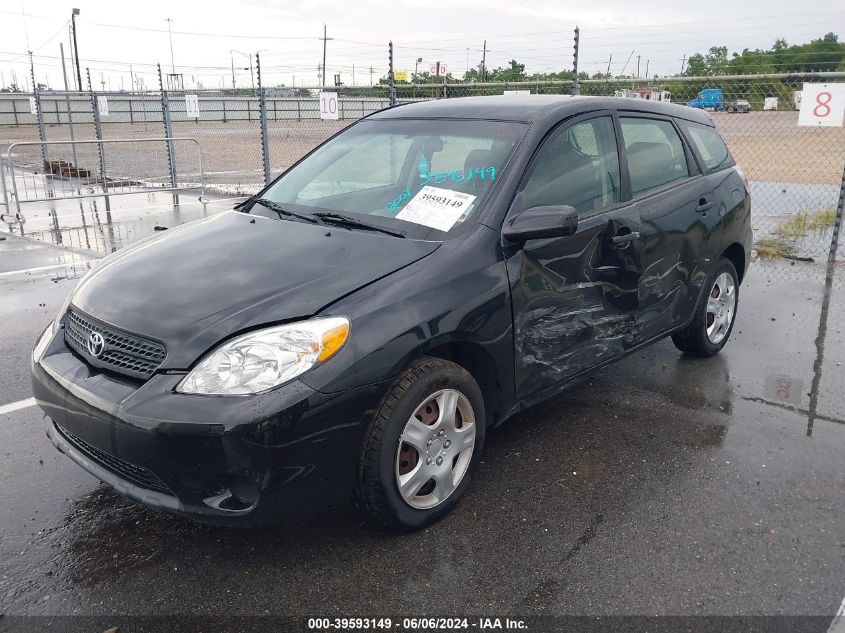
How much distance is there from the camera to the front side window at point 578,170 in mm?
3584

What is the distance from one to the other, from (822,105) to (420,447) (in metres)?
7.20

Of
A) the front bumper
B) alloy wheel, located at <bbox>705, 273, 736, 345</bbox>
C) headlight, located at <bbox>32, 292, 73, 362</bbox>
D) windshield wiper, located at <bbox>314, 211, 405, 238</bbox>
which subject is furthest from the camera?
alloy wheel, located at <bbox>705, 273, 736, 345</bbox>

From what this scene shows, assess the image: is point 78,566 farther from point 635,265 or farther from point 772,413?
point 772,413

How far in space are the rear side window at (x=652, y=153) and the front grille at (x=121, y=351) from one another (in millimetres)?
2765

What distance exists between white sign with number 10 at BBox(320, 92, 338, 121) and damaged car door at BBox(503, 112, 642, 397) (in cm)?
778

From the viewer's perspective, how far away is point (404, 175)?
12.6ft

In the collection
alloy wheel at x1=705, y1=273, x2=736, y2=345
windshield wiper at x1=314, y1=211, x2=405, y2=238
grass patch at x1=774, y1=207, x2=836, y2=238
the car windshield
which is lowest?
grass patch at x1=774, y1=207, x2=836, y2=238

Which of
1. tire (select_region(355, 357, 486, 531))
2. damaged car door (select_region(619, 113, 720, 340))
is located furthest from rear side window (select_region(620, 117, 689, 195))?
tire (select_region(355, 357, 486, 531))

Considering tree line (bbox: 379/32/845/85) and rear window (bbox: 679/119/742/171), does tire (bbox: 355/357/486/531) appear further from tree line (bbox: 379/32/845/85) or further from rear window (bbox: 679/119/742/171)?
tree line (bbox: 379/32/845/85)

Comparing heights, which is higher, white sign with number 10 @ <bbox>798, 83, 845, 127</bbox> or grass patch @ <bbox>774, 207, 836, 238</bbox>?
white sign with number 10 @ <bbox>798, 83, 845, 127</bbox>

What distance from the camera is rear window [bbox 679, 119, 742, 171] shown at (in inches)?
194

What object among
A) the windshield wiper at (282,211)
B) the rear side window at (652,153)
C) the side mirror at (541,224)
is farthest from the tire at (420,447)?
the rear side window at (652,153)

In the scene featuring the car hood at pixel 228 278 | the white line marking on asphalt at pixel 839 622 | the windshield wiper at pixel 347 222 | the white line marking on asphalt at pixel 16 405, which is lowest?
the white line marking on asphalt at pixel 839 622

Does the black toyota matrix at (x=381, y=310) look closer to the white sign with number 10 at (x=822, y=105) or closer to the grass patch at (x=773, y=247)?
the white sign with number 10 at (x=822, y=105)
